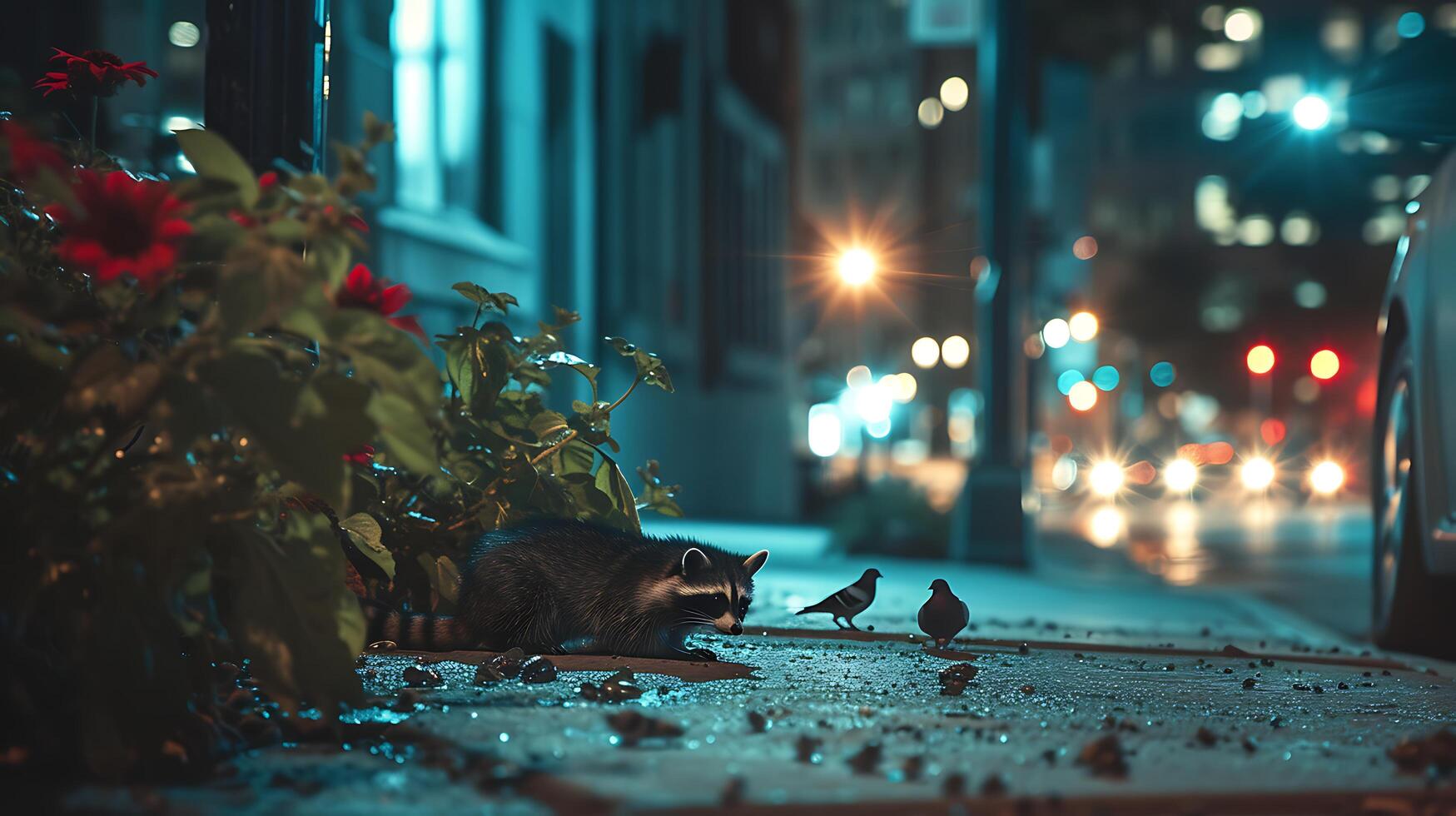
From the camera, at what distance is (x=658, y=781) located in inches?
126

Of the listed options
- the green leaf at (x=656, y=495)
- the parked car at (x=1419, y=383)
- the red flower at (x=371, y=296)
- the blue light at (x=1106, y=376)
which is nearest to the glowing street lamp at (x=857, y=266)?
the parked car at (x=1419, y=383)

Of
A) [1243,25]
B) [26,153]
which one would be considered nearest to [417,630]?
[26,153]

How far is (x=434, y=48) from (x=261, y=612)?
946 centimetres

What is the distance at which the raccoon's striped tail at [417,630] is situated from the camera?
4.81 m

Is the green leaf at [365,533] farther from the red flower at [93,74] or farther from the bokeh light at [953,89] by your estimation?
the bokeh light at [953,89]

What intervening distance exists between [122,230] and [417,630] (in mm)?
1897

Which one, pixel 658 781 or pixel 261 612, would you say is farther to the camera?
pixel 261 612

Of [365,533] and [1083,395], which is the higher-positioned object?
[1083,395]

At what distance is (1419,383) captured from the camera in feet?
20.0

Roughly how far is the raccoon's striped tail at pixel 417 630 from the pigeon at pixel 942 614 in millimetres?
1534

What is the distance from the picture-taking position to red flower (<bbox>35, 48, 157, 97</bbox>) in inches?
181

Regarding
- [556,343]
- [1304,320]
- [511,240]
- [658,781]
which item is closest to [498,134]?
[511,240]

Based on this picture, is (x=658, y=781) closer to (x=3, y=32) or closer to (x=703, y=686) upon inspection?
(x=703, y=686)

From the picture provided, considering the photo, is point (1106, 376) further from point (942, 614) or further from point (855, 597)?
point (942, 614)
